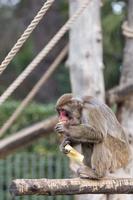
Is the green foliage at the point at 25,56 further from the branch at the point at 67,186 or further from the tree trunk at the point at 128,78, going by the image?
the branch at the point at 67,186

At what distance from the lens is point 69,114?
14.8 feet

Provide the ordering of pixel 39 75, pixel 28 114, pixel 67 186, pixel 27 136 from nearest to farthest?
pixel 67 186 → pixel 27 136 → pixel 28 114 → pixel 39 75

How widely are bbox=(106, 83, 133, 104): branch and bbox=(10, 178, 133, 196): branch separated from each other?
2479mm

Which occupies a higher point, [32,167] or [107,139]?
[32,167]

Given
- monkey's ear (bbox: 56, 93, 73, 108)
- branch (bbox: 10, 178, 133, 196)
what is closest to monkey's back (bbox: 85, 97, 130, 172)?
monkey's ear (bbox: 56, 93, 73, 108)

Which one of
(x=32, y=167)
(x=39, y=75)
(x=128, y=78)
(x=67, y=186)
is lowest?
(x=67, y=186)

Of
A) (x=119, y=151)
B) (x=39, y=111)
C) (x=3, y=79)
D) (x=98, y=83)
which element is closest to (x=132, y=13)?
(x=98, y=83)

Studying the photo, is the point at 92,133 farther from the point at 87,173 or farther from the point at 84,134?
the point at 87,173

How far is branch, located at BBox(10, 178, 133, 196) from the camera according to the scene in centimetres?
366

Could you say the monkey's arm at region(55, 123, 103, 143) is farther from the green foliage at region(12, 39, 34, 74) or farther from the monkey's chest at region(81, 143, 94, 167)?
the green foliage at region(12, 39, 34, 74)

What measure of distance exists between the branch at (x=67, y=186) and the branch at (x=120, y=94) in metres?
2.48

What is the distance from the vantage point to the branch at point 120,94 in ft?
21.6

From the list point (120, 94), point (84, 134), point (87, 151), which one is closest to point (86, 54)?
point (120, 94)

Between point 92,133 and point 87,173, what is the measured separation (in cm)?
23
